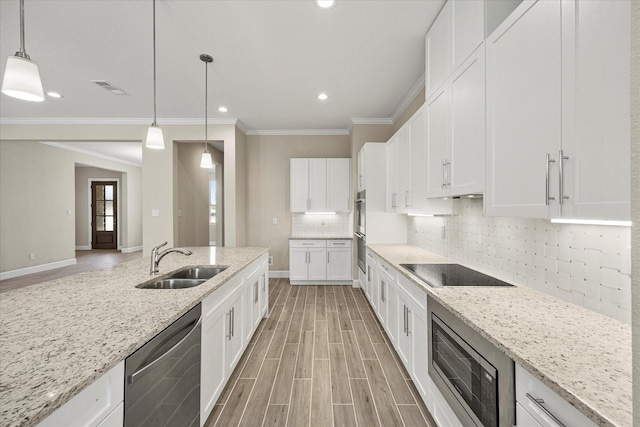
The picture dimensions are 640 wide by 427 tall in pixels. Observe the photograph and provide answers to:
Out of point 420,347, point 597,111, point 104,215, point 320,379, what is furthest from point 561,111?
point 104,215

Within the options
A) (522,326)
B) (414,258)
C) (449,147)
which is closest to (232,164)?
(414,258)

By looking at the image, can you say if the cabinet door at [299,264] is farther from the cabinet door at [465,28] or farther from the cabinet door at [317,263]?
the cabinet door at [465,28]

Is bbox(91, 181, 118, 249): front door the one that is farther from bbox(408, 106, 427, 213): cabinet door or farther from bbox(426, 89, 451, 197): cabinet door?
bbox(426, 89, 451, 197): cabinet door

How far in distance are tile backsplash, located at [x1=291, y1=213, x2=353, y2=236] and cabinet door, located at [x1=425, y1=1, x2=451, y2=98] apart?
3.39 metres

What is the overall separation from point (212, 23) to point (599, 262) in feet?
9.97

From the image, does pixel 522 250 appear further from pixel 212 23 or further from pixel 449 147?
pixel 212 23

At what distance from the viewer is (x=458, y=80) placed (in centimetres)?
180

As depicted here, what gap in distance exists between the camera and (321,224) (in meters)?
5.51

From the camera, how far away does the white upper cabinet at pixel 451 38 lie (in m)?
1.63

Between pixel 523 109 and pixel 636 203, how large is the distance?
0.91 m

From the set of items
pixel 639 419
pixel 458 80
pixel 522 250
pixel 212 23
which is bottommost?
pixel 639 419

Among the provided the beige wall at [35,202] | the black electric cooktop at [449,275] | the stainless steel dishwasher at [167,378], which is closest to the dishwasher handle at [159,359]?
the stainless steel dishwasher at [167,378]

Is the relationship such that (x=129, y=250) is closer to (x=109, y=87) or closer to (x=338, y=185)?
(x=109, y=87)

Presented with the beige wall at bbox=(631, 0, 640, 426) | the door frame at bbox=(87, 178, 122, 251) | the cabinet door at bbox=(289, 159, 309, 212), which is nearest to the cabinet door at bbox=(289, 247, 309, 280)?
the cabinet door at bbox=(289, 159, 309, 212)
